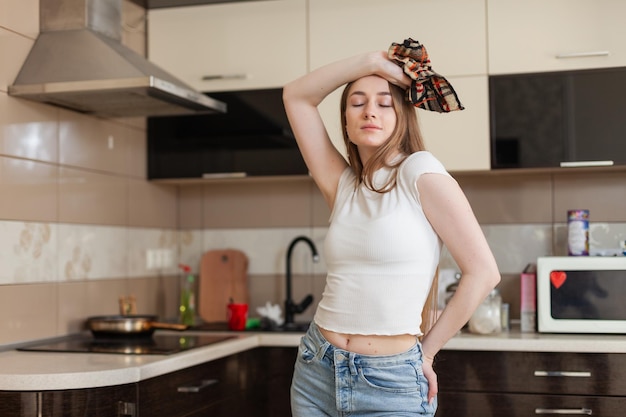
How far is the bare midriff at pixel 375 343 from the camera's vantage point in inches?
63.2

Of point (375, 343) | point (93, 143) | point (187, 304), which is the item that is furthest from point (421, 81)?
point (187, 304)

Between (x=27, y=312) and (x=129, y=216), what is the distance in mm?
771

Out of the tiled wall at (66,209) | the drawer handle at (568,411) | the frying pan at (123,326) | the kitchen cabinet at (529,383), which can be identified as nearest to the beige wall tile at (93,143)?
the tiled wall at (66,209)

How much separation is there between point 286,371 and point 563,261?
42.8 inches

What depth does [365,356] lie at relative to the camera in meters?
1.60

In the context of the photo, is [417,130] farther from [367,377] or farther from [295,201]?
[295,201]

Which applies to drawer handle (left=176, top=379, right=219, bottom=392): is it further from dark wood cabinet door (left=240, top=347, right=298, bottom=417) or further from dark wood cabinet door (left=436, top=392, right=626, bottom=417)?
dark wood cabinet door (left=436, top=392, right=626, bottom=417)

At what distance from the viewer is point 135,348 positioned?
8.76ft

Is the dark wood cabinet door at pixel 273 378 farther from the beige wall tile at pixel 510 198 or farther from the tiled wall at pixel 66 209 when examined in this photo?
the beige wall tile at pixel 510 198

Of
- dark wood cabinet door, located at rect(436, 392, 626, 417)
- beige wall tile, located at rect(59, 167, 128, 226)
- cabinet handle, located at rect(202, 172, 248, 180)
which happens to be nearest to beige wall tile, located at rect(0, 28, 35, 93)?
beige wall tile, located at rect(59, 167, 128, 226)

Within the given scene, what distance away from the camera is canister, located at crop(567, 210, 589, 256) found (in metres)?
3.20

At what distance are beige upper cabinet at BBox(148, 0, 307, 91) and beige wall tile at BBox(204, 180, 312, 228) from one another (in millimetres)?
501

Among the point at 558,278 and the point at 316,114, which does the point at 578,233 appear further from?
the point at 316,114

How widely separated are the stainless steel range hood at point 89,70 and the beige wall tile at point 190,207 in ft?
2.68
